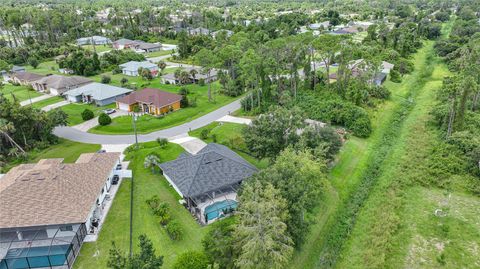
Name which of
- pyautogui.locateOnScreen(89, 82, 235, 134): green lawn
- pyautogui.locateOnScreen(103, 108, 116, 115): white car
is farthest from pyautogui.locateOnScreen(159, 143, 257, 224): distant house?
pyautogui.locateOnScreen(103, 108, 116, 115): white car

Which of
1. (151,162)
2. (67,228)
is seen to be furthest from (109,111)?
(67,228)

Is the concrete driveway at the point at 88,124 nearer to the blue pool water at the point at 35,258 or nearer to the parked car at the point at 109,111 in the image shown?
the parked car at the point at 109,111

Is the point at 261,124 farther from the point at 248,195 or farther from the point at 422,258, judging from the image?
the point at 422,258

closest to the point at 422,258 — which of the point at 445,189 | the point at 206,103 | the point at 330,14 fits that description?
the point at 445,189

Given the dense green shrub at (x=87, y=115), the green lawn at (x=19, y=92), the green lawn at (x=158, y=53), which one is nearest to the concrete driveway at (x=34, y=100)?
the green lawn at (x=19, y=92)

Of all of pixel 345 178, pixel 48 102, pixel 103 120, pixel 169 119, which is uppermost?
pixel 48 102

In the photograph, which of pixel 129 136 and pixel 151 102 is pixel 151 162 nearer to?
pixel 129 136

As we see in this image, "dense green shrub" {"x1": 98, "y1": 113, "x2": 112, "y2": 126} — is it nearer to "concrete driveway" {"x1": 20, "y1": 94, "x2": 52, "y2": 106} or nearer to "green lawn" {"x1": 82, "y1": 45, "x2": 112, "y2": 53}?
"concrete driveway" {"x1": 20, "y1": 94, "x2": 52, "y2": 106}
